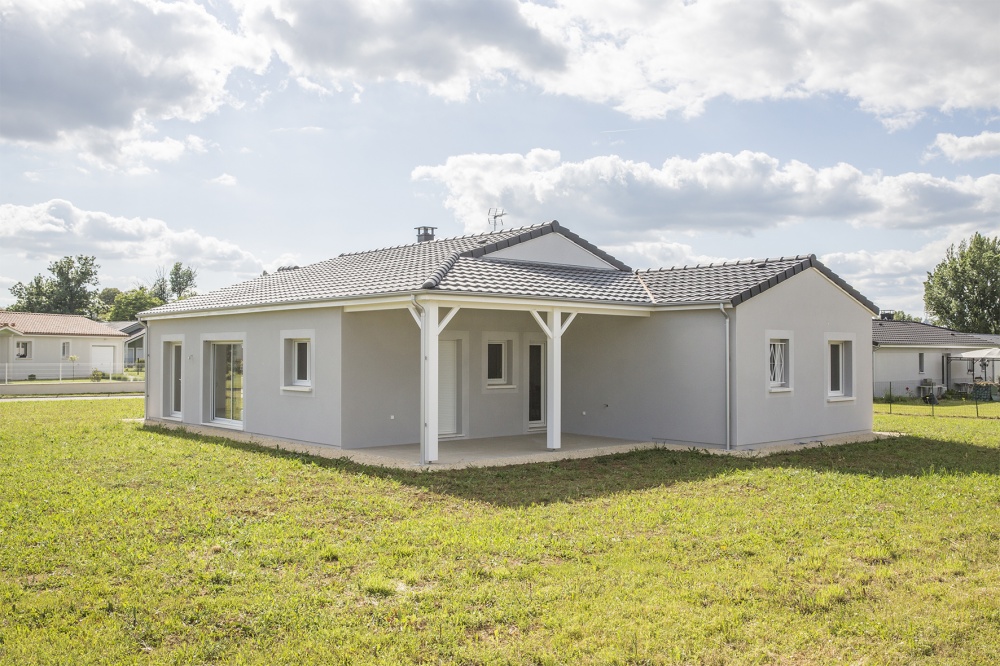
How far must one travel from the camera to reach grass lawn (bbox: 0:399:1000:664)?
16.7 ft

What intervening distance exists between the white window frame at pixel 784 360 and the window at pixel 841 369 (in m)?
1.99

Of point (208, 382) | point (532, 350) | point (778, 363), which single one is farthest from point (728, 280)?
point (208, 382)

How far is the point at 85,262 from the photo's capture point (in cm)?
7531

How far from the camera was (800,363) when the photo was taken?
1592 cm

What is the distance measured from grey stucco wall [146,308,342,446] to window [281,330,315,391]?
15cm

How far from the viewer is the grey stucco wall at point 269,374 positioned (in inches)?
554

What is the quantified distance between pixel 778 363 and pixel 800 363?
1.73 feet

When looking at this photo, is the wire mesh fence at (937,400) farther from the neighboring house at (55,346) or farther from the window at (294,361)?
the neighboring house at (55,346)

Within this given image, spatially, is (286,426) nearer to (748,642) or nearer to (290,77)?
(290,77)

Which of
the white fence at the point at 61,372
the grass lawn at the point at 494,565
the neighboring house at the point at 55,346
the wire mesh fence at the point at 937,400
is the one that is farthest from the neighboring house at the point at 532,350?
the neighboring house at the point at 55,346

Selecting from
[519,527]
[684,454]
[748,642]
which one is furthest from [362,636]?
[684,454]

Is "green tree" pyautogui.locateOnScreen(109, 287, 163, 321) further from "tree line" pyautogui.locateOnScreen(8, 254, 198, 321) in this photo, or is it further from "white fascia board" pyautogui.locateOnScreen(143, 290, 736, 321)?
"white fascia board" pyautogui.locateOnScreen(143, 290, 736, 321)

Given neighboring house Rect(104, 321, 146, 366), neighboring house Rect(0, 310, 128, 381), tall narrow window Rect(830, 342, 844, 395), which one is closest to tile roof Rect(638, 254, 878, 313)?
tall narrow window Rect(830, 342, 844, 395)

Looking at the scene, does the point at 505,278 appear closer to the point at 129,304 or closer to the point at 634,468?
the point at 634,468
